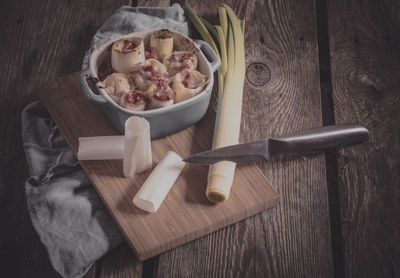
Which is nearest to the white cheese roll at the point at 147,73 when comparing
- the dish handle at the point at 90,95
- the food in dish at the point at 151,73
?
the food in dish at the point at 151,73

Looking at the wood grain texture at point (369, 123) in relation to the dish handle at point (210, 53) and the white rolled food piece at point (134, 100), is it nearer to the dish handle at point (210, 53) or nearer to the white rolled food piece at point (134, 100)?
the dish handle at point (210, 53)

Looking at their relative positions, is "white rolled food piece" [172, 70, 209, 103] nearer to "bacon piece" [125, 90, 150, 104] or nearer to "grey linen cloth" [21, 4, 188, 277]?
"bacon piece" [125, 90, 150, 104]

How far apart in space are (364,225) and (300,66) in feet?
1.90

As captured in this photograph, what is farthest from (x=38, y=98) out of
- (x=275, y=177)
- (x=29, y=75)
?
(x=275, y=177)

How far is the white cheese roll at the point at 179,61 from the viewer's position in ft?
3.76

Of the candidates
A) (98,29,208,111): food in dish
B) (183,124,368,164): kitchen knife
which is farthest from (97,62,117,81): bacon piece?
(183,124,368,164): kitchen knife

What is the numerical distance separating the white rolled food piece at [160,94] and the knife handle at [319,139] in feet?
0.90

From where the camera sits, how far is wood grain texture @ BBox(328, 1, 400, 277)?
3.53 feet

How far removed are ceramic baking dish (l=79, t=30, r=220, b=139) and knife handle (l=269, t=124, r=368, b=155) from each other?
0.72ft

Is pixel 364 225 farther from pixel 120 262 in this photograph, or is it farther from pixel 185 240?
pixel 120 262

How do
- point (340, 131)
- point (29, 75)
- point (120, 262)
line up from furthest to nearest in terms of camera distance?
point (29, 75)
point (340, 131)
point (120, 262)

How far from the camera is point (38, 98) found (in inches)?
52.7

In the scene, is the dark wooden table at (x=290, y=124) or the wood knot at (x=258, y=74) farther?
the wood knot at (x=258, y=74)

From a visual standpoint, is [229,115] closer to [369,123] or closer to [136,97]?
[136,97]
